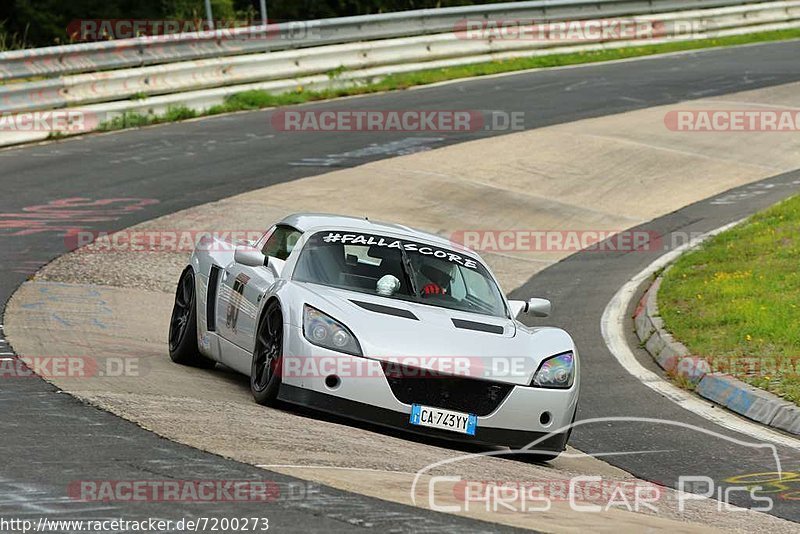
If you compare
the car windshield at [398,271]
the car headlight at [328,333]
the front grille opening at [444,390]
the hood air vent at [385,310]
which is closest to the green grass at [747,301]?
the car windshield at [398,271]

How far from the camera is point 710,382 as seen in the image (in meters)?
11.3

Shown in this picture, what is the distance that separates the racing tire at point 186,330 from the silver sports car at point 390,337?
133mm

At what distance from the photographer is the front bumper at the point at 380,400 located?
27.2 ft

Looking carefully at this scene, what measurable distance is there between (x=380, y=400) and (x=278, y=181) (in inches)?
451

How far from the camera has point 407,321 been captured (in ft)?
28.8

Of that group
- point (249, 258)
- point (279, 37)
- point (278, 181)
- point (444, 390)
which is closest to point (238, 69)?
point (279, 37)

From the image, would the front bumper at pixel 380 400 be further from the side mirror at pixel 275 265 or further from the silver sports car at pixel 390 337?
the side mirror at pixel 275 265

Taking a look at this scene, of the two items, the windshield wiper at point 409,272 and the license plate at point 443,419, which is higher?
the windshield wiper at point 409,272

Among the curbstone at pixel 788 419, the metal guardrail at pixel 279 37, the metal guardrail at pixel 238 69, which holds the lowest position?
the curbstone at pixel 788 419

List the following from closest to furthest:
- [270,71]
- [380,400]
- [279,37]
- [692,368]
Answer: [380,400] < [692,368] < [270,71] < [279,37]

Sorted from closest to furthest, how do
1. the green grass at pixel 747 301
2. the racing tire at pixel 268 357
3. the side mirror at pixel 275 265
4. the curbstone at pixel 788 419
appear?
the racing tire at pixel 268 357 < the side mirror at pixel 275 265 < the curbstone at pixel 788 419 < the green grass at pixel 747 301

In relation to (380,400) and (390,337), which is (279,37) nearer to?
(390,337)

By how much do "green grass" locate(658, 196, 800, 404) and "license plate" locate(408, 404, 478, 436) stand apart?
10.3ft


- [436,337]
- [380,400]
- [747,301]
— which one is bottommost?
[747,301]
